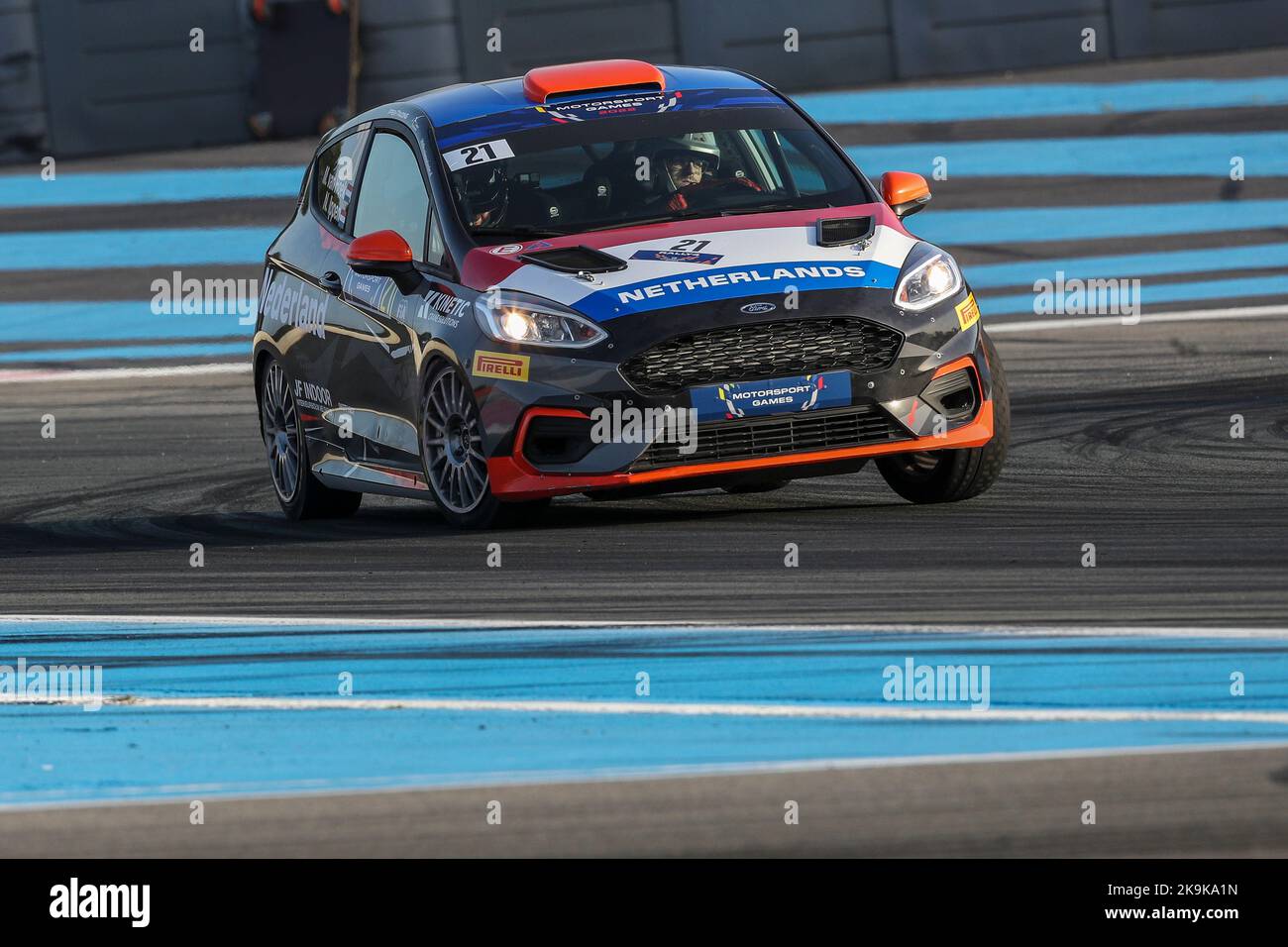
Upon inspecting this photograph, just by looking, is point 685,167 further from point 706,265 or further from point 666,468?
point 666,468

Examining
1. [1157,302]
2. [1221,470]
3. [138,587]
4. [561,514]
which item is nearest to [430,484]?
[561,514]

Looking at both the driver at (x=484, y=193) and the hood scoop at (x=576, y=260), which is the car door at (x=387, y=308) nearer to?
the driver at (x=484, y=193)

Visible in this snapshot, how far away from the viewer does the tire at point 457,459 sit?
29.8 feet

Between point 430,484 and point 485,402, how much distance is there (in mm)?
759

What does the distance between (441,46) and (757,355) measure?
12.1 metres

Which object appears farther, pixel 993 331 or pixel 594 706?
pixel 993 331

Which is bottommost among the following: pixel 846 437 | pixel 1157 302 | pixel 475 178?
pixel 1157 302

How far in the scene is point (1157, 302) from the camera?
1739 cm

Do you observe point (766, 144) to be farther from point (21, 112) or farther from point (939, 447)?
point (21, 112)

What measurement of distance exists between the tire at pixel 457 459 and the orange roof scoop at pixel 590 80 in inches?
58.7

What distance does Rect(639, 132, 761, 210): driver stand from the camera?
9.63 m

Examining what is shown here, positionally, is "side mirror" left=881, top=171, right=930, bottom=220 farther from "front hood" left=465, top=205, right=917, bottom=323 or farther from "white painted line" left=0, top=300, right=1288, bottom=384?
"white painted line" left=0, top=300, right=1288, bottom=384

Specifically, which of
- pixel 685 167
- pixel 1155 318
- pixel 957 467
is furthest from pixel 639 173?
pixel 1155 318

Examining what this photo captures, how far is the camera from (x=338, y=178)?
10.8 m
